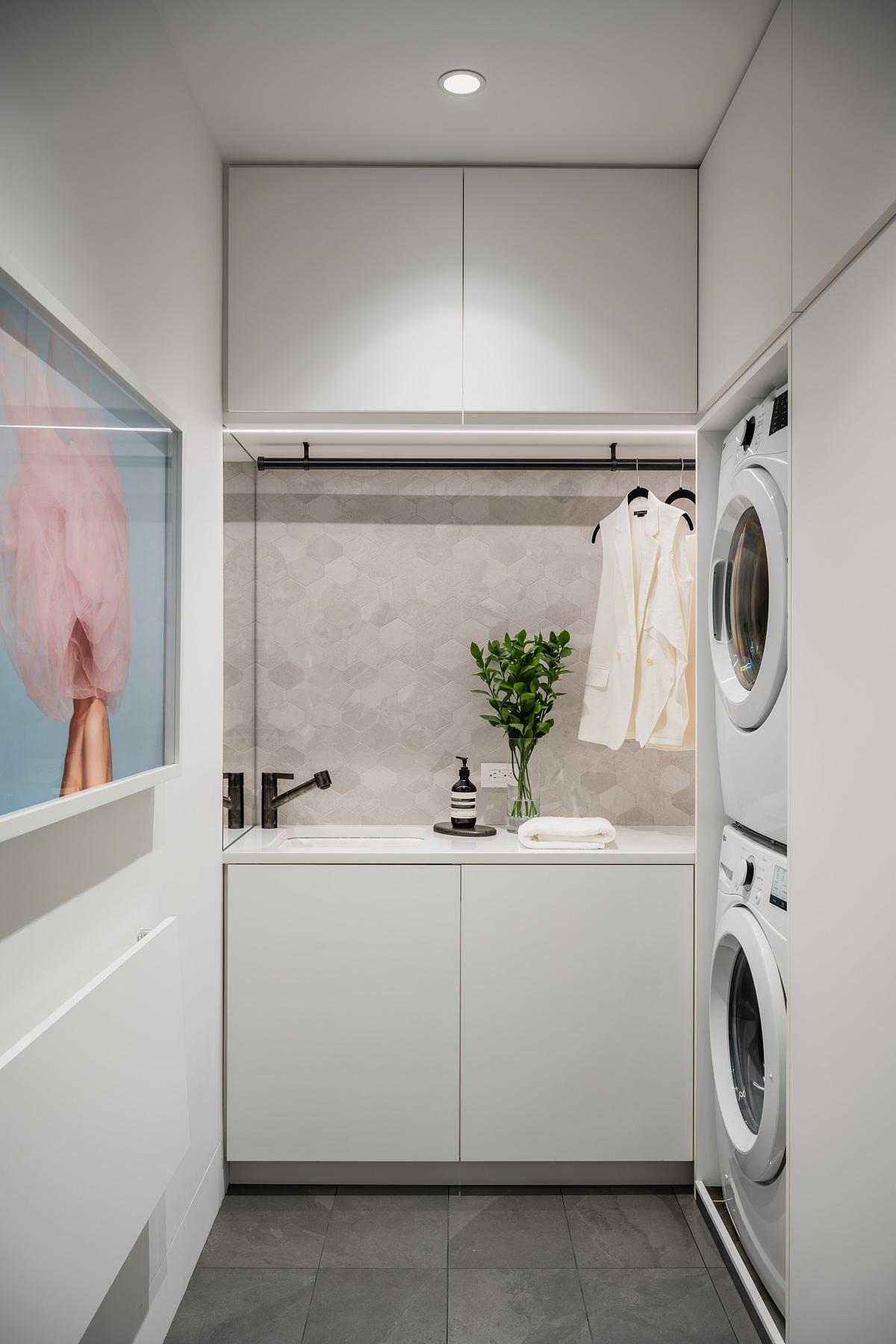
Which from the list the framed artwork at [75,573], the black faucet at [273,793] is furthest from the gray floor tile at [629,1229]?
the framed artwork at [75,573]

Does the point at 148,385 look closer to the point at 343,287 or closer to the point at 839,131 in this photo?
the point at 343,287

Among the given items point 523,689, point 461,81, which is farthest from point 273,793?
point 461,81

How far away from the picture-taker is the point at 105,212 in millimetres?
1553

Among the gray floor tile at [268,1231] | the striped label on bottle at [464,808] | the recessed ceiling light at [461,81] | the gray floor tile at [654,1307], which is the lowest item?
the gray floor tile at [268,1231]

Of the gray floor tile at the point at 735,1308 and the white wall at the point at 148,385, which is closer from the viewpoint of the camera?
the white wall at the point at 148,385

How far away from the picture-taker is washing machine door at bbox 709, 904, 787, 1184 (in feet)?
5.98

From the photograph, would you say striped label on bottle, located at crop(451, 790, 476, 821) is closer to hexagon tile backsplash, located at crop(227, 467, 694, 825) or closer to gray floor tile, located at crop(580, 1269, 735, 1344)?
hexagon tile backsplash, located at crop(227, 467, 694, 825)

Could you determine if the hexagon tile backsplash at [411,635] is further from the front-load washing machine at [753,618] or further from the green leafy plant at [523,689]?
the front-load washing machine at [753,618]

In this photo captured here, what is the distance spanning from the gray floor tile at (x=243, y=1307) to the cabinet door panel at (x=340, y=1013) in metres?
0.35

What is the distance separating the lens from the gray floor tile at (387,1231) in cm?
218

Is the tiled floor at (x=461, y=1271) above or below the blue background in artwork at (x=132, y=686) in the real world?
below

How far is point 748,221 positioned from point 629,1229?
2393 mm

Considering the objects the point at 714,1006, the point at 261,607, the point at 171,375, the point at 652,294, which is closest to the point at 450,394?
the point at 652,294

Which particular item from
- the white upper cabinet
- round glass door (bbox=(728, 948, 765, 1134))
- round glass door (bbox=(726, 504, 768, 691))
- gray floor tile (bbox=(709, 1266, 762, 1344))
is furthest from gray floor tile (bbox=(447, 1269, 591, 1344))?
the white upper cabinet
